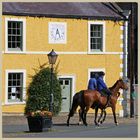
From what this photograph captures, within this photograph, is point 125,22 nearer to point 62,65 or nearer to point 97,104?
point 62,65

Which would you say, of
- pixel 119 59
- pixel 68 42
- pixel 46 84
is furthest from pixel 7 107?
pixel 119 59

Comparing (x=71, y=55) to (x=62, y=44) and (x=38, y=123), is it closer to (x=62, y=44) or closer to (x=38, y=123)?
(x=62, y=44)

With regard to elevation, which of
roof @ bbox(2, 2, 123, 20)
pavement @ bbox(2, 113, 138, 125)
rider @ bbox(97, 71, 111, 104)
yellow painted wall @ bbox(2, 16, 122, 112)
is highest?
roof @ bbox(2, 2, 123, 20)

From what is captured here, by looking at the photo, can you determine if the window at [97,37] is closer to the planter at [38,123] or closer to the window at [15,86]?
the window at [15,86]

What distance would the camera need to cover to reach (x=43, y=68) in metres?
37.9

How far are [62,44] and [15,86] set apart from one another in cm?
381

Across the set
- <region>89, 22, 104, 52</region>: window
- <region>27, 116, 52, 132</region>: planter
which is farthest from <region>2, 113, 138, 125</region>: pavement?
<region>27, 116, 52, 132</region>: planter

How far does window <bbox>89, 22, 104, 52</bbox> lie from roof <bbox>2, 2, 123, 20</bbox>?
589 mm

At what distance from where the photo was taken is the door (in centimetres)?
3897

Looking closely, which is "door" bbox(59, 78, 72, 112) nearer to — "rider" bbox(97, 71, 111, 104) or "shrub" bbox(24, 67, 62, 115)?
"shrub" bbox(24, 67, 62, 115)

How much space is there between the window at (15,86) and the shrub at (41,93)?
449 millimetres

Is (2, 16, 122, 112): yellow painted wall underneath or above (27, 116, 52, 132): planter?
above

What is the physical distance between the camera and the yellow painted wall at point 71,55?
3738 centimetres

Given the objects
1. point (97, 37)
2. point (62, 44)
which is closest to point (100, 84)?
point (62, 44)
